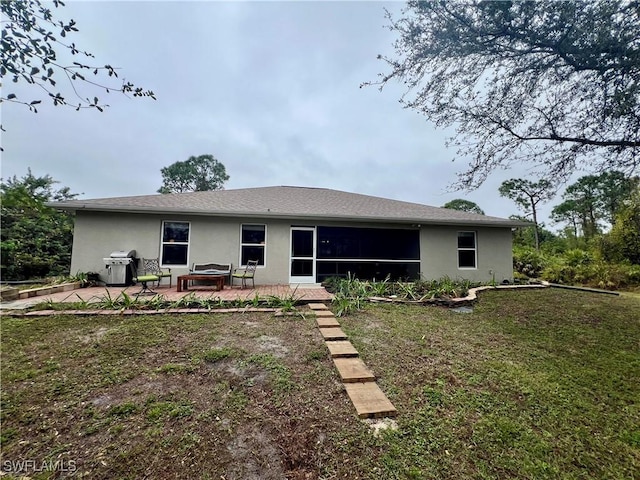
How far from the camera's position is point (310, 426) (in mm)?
2330

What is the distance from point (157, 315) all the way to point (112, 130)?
8.89 meters

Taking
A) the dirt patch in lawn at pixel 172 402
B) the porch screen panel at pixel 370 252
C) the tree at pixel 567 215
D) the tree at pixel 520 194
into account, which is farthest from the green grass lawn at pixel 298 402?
the tree at pixel 567 215

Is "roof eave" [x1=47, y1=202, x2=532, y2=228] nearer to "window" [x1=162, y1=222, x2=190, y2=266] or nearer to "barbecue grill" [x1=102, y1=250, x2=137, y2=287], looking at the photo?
"window" [x1=162, y1=222, x2=190, y2=266]

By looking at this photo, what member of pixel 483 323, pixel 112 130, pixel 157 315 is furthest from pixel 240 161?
pixel 483 323

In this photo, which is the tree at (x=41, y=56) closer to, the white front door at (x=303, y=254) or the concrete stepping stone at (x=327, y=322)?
the concrete stepping stone at (x=327, y=322)

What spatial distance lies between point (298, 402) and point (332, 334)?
1767 millimetres

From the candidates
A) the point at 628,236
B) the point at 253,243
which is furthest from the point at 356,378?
the point at 628,236

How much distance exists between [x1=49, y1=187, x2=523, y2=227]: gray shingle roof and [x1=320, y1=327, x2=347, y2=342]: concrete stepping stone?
15.8 feet

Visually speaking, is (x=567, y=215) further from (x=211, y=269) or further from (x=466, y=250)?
(x=211, y=269)

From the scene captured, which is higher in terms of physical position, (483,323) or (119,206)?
(119,206)

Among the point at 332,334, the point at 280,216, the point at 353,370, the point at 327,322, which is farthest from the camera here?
the point at 280,216

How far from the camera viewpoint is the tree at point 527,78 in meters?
4.04

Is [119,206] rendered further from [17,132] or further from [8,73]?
[8,73]

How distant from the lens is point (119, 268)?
8.04 meters
